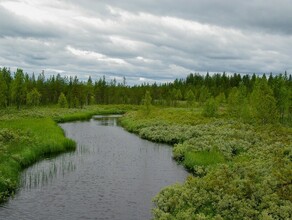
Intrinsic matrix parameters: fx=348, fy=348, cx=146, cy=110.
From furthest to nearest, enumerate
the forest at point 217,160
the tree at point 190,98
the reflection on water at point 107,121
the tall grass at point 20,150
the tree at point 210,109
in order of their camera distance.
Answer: the tree at point 190,98, the tree at point 210,109, the reflection on water at point 107,121, the tall grass at point 20,150, the forest at point 217,160

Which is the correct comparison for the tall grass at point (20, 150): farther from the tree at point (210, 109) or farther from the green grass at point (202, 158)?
the tree at point (210, 109)

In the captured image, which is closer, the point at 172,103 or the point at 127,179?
the point at 127,179

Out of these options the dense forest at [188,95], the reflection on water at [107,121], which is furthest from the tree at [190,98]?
the reflection on water at [107,121]

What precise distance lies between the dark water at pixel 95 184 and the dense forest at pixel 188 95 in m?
33.9

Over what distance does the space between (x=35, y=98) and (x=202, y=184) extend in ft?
327

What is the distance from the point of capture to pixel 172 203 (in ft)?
70.1

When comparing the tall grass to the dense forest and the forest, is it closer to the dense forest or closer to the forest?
the forest

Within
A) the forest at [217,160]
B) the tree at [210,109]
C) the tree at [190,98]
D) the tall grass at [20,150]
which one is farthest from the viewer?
the tree at [190,98]

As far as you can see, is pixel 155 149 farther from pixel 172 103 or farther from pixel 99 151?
pixel 172 103

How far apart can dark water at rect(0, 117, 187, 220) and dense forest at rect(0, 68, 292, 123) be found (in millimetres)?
33897

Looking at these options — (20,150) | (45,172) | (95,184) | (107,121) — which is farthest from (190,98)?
(95,184)

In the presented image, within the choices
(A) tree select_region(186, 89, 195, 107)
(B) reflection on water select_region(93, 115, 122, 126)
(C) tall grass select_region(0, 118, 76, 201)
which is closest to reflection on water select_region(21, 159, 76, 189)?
(C) tall grass select_region(0, 118, 76, 201)

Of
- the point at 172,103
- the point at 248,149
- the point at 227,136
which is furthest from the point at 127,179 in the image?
the point at 172,103

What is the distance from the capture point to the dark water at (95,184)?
74.9 ft
